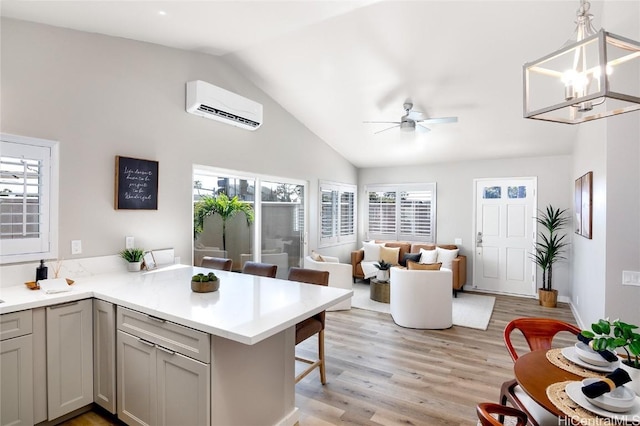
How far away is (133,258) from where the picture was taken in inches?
126

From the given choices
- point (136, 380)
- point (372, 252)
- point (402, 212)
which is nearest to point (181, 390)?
point (136, 380)

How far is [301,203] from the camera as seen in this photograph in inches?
234

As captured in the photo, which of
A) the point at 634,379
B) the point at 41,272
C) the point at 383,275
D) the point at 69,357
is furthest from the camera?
the point at 383,275

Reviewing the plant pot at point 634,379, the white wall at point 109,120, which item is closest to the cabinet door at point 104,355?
the white wall at point 109,120

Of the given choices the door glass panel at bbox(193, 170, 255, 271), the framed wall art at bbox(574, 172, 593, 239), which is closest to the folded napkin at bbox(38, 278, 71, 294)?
the door glass panel at bbox(193, 170, 255, 271)

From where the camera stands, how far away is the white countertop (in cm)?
175

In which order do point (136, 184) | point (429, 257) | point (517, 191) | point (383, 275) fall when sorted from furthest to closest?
point (429, 257) < point (517, 191) < point (383, 275) < point (136, 184)

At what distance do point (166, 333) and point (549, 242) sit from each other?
6147 mm

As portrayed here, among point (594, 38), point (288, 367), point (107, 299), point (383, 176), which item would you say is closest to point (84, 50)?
point (107, 299)

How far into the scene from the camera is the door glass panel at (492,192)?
6.43m

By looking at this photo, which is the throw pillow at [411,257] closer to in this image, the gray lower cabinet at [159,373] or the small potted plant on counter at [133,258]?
the small potted plant on counter at [133,258]

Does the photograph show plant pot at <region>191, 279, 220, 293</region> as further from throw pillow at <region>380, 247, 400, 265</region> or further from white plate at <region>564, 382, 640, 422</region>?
throw pillow at <region>380, 247, 400, 265</region>

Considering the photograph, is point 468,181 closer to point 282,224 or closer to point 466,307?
point 466,307

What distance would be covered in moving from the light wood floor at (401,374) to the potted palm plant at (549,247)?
1405 millimetres
